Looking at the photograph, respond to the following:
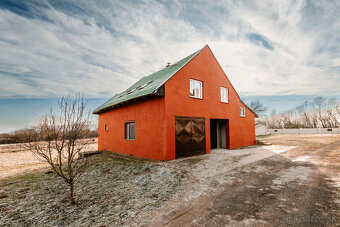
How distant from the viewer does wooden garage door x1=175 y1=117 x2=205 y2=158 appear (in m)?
8.55

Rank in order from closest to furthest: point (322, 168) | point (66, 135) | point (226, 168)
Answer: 1. point (66, 135)
2. point (322, 168)
3. point (226, 168)

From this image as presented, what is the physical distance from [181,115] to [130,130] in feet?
13.2

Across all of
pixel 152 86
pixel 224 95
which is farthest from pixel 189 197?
pixel 224 95

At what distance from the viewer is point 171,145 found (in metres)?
8.09

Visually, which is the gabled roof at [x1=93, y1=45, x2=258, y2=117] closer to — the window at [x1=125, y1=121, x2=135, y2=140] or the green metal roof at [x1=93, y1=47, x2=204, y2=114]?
the green metal roof at [x1=93, y1=47, x2=204, y2=114]

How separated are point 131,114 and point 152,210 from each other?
716cm

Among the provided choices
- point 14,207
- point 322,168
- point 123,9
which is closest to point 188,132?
point 322,168

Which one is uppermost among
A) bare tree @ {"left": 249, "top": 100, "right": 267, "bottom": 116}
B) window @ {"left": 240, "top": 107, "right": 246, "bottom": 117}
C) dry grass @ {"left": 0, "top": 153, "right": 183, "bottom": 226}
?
bare tree @ {"left": 249, "top": 100, "right": 267, "bottom": 116}

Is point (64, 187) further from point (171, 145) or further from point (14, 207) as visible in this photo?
point (171, 145)

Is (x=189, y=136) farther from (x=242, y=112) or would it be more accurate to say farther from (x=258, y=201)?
(x=242, y=112)

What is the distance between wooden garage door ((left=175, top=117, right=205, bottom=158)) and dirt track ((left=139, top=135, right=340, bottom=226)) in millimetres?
2899

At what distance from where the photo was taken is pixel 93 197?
5137mm

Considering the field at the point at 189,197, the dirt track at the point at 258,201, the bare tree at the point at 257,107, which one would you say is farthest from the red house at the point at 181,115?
the bare tree at the point at 257,107

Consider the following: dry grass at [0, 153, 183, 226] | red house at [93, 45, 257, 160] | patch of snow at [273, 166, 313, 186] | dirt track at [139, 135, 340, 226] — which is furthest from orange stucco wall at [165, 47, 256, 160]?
patch of snow at [273, 166, 313, 186]
